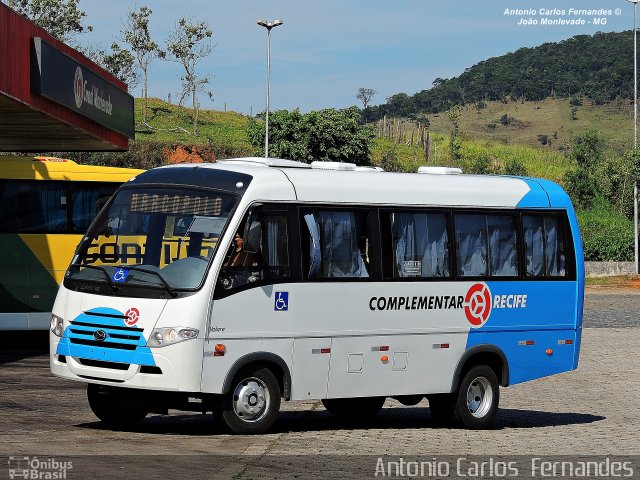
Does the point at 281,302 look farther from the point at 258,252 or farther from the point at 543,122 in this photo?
the point at 543,122

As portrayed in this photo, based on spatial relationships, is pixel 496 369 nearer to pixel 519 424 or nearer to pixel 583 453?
pixel 519 424

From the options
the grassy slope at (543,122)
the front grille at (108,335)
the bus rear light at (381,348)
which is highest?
the grassy slope at (543,122)

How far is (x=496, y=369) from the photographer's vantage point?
1695cm

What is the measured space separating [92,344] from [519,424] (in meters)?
6.47

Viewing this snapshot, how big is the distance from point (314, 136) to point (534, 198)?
Answer: 57.0 meters

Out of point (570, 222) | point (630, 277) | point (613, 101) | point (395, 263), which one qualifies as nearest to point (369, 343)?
point (395, 263)

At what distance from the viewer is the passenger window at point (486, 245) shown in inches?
650

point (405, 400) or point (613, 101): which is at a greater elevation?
point (613, 101)

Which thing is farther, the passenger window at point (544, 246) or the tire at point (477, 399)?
the passenger window at point (544, 246)

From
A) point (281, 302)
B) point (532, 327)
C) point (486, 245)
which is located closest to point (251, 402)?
point (281, 302)

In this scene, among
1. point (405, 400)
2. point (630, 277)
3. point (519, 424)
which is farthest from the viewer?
point (630, 277)

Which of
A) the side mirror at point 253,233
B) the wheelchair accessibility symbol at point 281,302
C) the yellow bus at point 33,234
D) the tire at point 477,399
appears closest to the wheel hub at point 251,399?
the wheelchair accessibility symbol at point 281,302

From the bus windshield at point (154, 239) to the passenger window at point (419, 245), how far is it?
2516 millimetres

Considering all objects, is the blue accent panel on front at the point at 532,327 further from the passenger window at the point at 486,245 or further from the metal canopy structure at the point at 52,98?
the metal canopy structure at the point at 52,98
